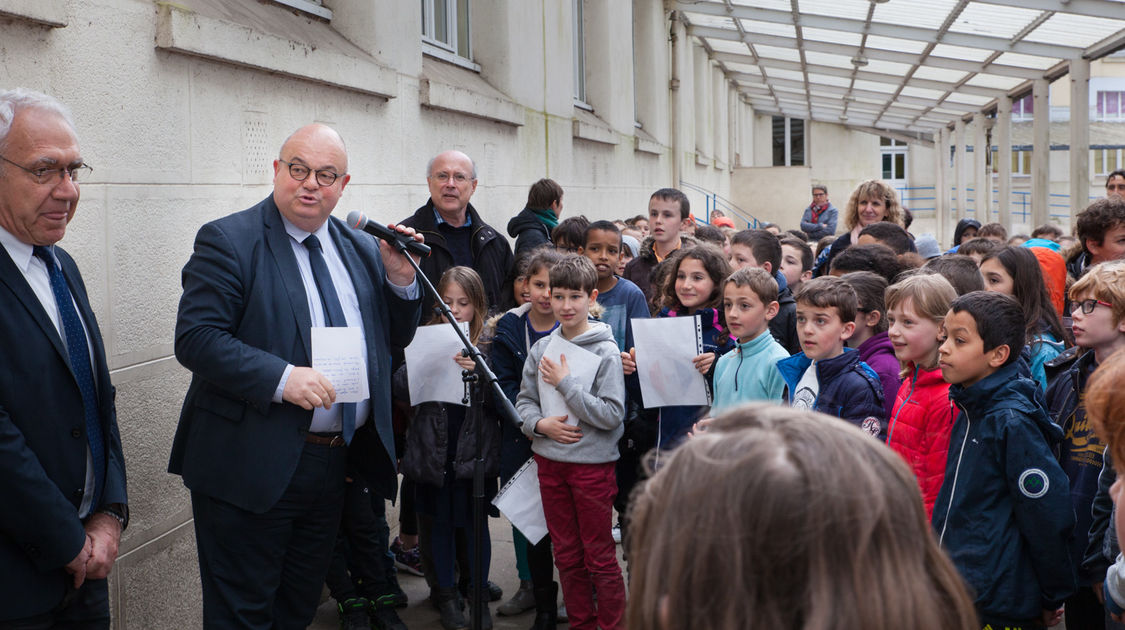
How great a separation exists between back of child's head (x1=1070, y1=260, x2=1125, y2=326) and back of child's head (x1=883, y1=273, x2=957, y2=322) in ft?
1.39

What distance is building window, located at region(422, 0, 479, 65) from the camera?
7.70 meters

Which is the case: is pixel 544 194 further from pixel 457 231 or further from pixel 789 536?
pixel 789 536

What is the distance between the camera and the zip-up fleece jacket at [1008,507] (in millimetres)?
2920

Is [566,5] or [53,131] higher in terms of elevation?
[566,5]

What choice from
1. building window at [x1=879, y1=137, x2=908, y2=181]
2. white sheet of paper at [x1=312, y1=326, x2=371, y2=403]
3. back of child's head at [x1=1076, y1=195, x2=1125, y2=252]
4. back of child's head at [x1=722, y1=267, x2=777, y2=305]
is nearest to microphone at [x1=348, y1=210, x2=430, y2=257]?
white sheet of paper at [x1=312, y1=326, x2=371, y2=403]

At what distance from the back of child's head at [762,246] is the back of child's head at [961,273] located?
110 cm

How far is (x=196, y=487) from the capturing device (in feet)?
10.3

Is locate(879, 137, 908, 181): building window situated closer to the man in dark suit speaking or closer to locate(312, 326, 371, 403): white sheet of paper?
the man in dark suit speaking

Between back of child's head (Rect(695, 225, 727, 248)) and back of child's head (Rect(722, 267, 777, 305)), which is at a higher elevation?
back of child's head (Rect(695, 225, 727, 248))

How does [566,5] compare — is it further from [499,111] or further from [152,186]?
[152,186]

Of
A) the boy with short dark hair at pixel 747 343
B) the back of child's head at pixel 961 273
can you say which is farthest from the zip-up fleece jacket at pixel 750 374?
the back of child's head at pixel 961 273

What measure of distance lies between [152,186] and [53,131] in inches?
47.9

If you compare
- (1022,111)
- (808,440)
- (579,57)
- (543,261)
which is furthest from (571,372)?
(1022,111)

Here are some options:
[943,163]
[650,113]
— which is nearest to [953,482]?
A: [650,113]
